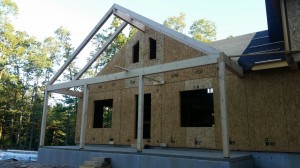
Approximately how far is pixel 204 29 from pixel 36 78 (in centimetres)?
2183

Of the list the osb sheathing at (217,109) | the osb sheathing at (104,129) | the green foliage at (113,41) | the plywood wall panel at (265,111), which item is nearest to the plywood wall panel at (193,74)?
the osb sheathing at (217,109)

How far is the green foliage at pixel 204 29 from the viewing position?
31391 mm

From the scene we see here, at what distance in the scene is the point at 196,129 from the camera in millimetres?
9352

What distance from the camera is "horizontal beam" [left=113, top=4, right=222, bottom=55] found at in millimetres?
7191

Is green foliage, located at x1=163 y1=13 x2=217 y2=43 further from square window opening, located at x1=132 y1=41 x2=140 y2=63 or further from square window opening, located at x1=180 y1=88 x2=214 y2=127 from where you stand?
square window opening, located at x1=132 y1=41 x2=140 y2=63

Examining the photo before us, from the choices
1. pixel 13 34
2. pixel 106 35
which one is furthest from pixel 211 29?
pixel 13 34

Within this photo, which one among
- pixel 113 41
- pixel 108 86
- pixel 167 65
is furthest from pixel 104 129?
pixel 113 41

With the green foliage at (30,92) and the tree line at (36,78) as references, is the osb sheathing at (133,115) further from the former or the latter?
the green foliage at (30,92)

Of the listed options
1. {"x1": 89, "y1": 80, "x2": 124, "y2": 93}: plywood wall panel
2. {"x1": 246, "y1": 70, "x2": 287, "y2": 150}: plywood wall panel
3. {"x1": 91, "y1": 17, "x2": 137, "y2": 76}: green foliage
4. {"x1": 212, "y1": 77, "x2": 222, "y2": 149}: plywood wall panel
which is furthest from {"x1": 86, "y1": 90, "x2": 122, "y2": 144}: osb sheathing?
{"x1": 91, "y1": 17, "x2": 137, "y2": 76}: green foliage

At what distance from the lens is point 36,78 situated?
30.6 m

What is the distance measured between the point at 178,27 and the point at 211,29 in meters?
4.23

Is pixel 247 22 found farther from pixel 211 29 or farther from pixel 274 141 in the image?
pixel 274 141

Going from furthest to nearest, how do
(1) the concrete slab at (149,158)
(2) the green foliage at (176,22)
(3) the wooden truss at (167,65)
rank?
(2) the green foliage at (176,22), (3) the wooden truss at (167,65), (1) the concrete slab at (149,158)

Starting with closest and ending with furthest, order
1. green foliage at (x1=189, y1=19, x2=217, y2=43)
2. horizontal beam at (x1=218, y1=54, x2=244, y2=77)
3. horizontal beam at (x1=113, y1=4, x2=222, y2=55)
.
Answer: horizontal beam at (x1=218, y1=54, x2=244, y2=77) → horizontal beam at (x1=113, y1=4, x2=222, y2=55) → green foliage at (x1=189, y1=19, x2=217, y2=43)
